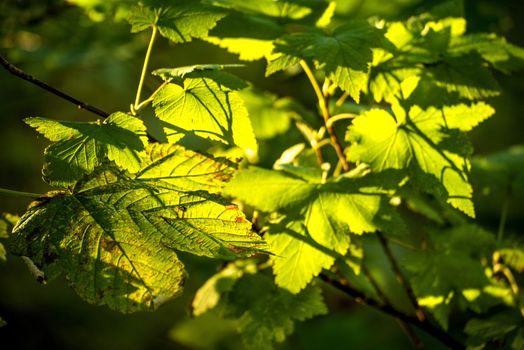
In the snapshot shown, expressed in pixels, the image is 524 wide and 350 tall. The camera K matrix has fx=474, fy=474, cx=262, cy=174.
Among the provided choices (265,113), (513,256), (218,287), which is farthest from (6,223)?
(513,256)

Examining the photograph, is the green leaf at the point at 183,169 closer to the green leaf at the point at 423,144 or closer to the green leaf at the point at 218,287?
the green leaf at the point at 423,144

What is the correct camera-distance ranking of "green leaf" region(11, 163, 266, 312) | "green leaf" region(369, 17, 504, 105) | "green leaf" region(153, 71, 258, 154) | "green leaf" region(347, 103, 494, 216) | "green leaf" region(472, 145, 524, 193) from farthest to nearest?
"green leaf" region(472, 145, 524, 193)
"green leaf" region(369, 17, 504, 105)
"green leaf" region(347, 103, 494, 216)
"green leaf" region(153, 71, 258, 154)
"green leaf" region(11, 163, 266, 312)

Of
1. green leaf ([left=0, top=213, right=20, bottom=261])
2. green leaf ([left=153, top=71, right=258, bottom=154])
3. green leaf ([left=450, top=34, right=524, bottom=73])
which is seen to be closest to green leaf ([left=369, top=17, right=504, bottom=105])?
green leaf ([left=450, top=34, right=524, bottom=73])

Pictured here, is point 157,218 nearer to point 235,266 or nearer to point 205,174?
point 205,174

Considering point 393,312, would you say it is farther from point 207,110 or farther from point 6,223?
point 6,223

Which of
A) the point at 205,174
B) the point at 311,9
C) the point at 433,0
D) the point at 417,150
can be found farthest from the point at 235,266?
the point at 433,0

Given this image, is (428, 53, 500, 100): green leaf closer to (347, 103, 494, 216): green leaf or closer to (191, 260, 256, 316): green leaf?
(347, 103, 494, 216): green leaf

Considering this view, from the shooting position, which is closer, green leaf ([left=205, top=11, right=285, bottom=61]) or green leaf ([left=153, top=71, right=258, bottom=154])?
green leaf ([left=153, top=71, right=258, bottom=154])
